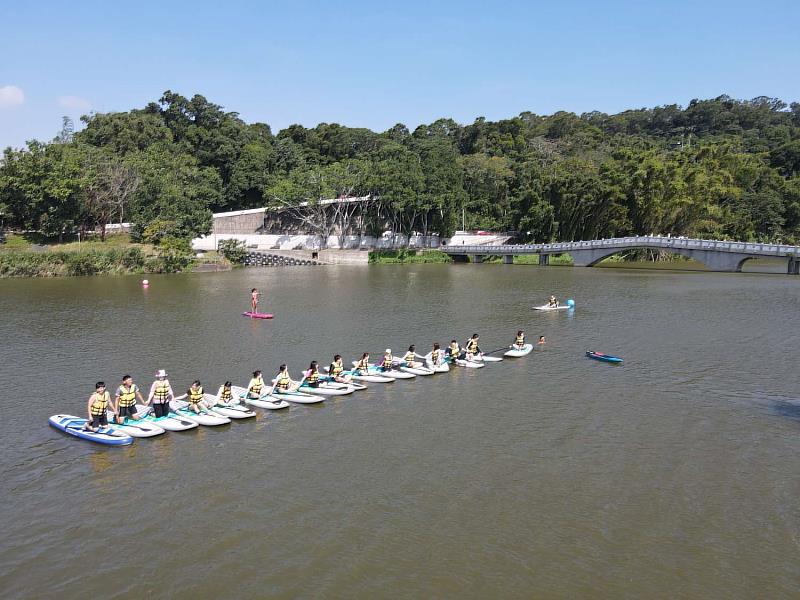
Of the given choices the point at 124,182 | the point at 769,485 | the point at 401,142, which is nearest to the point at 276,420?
the point at 769,485

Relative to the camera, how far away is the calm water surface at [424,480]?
47.9ft

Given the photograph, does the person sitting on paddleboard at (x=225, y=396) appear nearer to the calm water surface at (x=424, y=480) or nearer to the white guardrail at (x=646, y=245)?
the calm water surface at (x=424, y=480)

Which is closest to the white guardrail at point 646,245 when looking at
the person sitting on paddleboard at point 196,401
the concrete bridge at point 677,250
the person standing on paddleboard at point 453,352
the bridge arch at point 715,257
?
the concrete bridge at point 677,250

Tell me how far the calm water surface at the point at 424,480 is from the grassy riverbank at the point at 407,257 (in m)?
65.0

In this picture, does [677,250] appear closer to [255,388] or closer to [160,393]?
[255,388]

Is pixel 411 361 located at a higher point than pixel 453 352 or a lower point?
lower

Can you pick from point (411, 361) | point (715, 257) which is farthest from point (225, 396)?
point (715, 257)

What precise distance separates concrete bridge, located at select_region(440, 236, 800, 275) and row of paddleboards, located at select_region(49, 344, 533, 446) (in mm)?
63840

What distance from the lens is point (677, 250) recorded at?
276 feet

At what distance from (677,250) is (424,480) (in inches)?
2938

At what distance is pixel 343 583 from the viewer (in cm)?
1423

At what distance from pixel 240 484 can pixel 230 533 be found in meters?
2.77

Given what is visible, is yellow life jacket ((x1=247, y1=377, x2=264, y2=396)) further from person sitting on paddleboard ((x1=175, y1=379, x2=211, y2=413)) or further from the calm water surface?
person sitting on paddleboard ((x1=175, y1=379, x2=211, y2=413))

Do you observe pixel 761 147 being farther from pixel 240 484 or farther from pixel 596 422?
pixel 240 484
